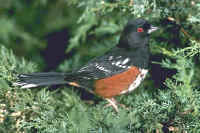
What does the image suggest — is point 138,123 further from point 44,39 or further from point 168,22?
point 44,39

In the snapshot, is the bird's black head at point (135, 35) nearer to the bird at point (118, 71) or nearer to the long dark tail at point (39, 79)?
the bird at point (118, 71)

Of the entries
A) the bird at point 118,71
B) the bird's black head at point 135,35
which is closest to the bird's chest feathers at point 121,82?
the bird at point 118,71

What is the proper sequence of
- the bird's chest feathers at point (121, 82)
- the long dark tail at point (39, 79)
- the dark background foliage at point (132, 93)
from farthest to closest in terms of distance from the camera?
the bird's chest feathers at point (121, 82) < the long dark tail at point (39, 79) < the dark background foliage at point (132, 93)

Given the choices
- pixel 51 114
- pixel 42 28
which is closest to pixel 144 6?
pixel 51 114

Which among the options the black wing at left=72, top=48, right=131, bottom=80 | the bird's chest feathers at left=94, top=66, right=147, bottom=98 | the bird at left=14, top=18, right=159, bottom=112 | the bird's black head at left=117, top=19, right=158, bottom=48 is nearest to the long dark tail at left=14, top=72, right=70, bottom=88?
the bird at left=14, top=18, right=159, bottom=112

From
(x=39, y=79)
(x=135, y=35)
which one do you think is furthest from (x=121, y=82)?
(x=39, y=79)

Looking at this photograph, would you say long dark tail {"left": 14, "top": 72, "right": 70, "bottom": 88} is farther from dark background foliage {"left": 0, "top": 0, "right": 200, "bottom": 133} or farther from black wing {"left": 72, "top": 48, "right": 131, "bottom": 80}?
black wing {"left": 72, "top": 48, "right": 131, "bottom": 80}

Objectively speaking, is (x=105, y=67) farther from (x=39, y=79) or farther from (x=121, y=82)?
(x=39, y=79)
